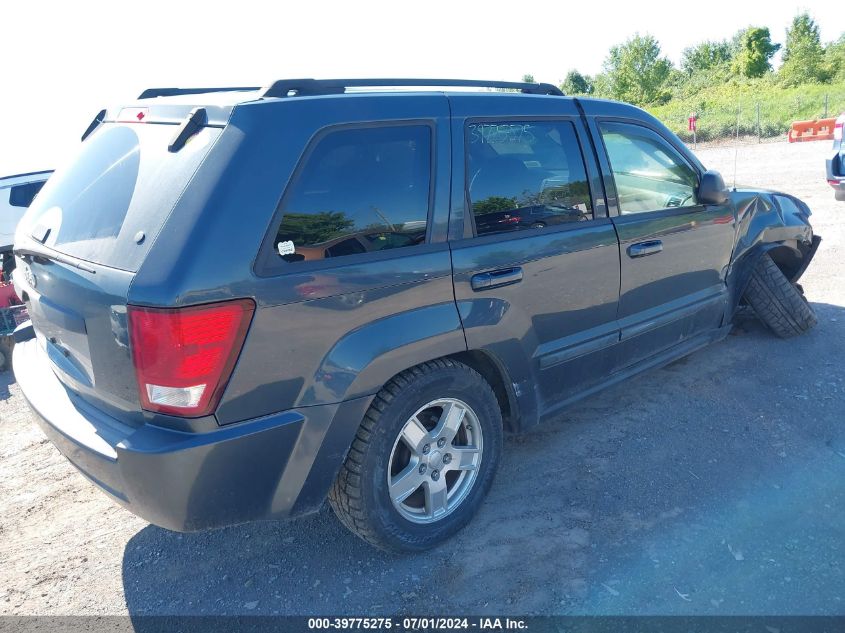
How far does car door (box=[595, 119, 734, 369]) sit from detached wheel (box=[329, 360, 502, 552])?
113cm

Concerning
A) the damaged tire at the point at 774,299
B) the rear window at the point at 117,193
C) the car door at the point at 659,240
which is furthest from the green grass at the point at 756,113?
the rear window at the point at 117,193

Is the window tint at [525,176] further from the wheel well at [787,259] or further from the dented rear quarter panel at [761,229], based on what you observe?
the wheel well at [787,259]

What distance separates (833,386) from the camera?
4.24m

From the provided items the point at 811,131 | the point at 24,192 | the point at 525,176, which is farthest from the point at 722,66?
the point at 525,176

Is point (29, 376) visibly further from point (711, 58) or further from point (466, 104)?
point (711, 58)

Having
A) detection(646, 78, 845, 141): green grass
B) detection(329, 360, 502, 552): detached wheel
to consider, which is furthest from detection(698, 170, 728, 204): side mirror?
detection(646, 78, 845, 141): green grass

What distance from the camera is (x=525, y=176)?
3.22m

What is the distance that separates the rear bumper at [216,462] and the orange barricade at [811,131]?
80.3 ft

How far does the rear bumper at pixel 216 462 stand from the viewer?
225 cm

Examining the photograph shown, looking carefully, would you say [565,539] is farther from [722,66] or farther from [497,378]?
[722,66]

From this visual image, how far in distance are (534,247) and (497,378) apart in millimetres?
653

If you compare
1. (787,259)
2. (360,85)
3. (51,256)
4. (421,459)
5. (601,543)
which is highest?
(360,85)

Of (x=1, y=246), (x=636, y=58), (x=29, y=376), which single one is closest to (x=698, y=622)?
(x=29, y=376)

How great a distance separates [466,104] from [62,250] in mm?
1821
